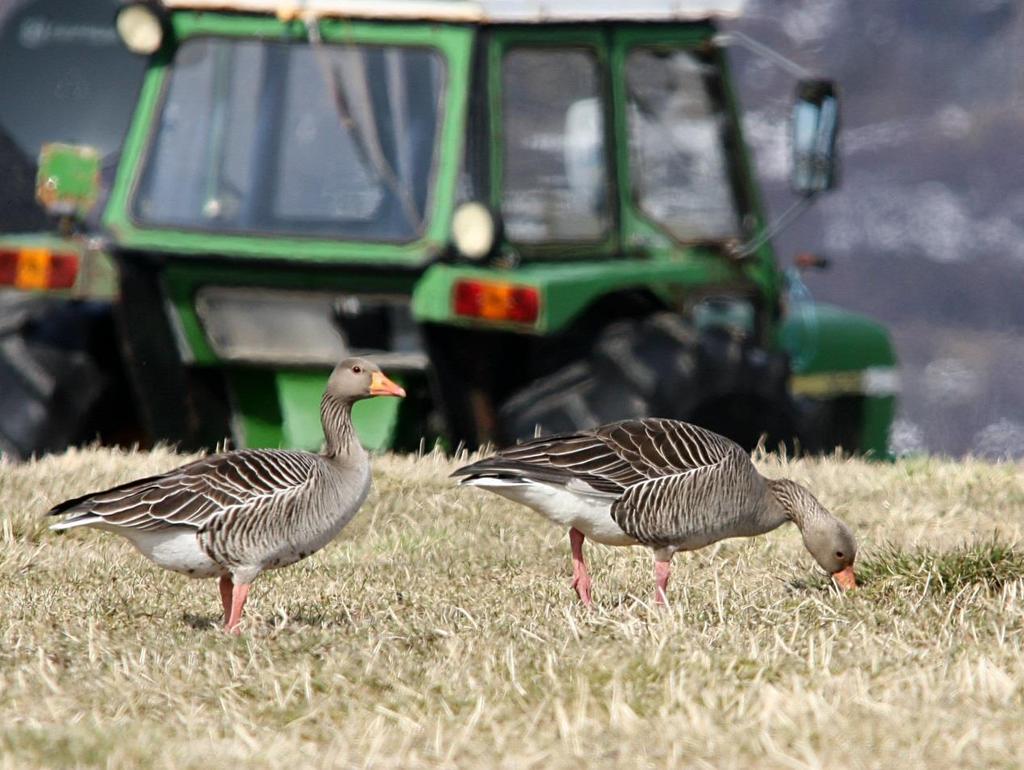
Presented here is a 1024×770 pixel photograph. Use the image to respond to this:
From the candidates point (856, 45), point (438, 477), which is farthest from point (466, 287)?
point (856, 45)

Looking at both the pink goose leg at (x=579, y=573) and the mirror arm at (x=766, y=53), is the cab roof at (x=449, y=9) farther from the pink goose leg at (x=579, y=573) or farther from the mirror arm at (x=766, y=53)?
the pink goose leg at (x=579, y=573)

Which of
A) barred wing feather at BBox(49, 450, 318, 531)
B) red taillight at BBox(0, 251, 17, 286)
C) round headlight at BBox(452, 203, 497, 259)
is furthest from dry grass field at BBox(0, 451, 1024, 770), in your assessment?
red taillight at BBox(0, 251, 17, 286)

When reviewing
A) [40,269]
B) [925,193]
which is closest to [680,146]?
[40,269]

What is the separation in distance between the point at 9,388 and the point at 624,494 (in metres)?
4.63

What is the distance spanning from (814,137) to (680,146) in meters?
0.90

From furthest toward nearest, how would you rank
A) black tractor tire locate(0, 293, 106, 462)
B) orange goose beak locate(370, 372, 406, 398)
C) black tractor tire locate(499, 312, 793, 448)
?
black tractor tire locate(0, 293, 106, 462)
black tractor tire locate(499, 312, 793, 448)
orange goose beak locate(370, 372, 406, 398)

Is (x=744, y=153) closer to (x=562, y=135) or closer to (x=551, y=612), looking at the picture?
(x=562, y=135)

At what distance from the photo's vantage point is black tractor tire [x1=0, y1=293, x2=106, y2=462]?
391 inches

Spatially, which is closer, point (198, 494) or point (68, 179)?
point (198, 494)

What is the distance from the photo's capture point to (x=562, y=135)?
31.9 feet

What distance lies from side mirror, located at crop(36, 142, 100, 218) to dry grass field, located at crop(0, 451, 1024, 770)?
2297mm

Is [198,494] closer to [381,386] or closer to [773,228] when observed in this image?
[381,386]

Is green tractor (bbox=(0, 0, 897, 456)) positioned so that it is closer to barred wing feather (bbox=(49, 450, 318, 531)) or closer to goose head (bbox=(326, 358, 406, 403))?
goose head (bbox=(326, 358, 406, 403))

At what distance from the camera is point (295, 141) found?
30.8 ft
